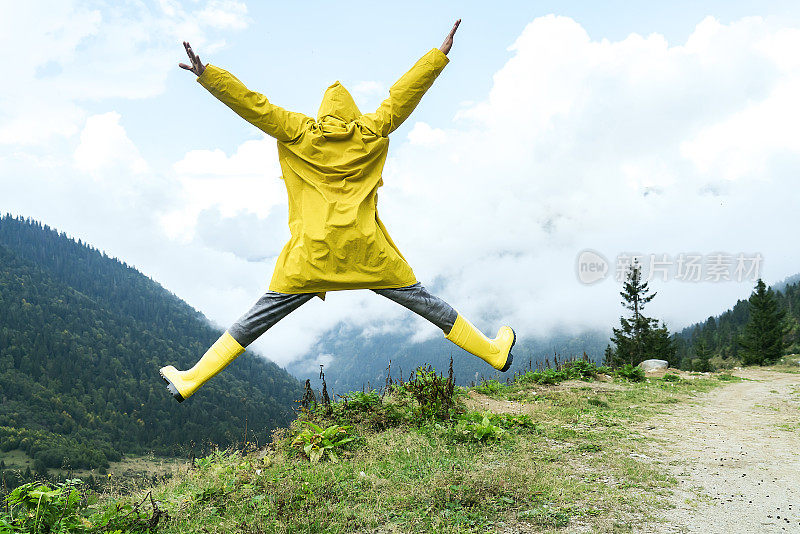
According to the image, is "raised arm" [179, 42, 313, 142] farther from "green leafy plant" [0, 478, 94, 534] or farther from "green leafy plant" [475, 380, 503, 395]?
Result: "green leafy plant" [475, 380, 503, 395]

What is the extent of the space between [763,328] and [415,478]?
46.0 m

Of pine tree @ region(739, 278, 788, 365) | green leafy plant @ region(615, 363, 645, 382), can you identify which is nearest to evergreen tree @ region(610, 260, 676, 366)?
pine tree @ region(739, 278, 788, 365)

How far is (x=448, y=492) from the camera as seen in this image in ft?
13.4

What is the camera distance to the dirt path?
3740 millimetres

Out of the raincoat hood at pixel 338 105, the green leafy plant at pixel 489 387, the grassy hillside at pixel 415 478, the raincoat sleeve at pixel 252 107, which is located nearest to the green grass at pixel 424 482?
the grassy hillside at pixel 415 478

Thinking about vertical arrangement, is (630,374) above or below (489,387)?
below

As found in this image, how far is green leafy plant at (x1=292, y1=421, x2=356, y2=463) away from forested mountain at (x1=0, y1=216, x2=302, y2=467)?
60462mm

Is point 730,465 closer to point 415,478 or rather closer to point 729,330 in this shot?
point 415,478

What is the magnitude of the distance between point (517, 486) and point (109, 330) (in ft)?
524

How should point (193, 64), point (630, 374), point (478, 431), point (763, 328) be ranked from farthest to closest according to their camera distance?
point (763, 328) → point (630, 374) → point (478, 431) → point (193, 64)

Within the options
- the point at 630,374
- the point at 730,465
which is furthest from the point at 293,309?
the point at 630,374

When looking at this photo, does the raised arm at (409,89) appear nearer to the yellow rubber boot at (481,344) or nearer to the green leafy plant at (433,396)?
the yellow rubber boot at (481,344)

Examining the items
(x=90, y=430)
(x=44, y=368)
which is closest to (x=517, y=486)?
(x=90, y=430)

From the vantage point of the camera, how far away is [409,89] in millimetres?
4430
